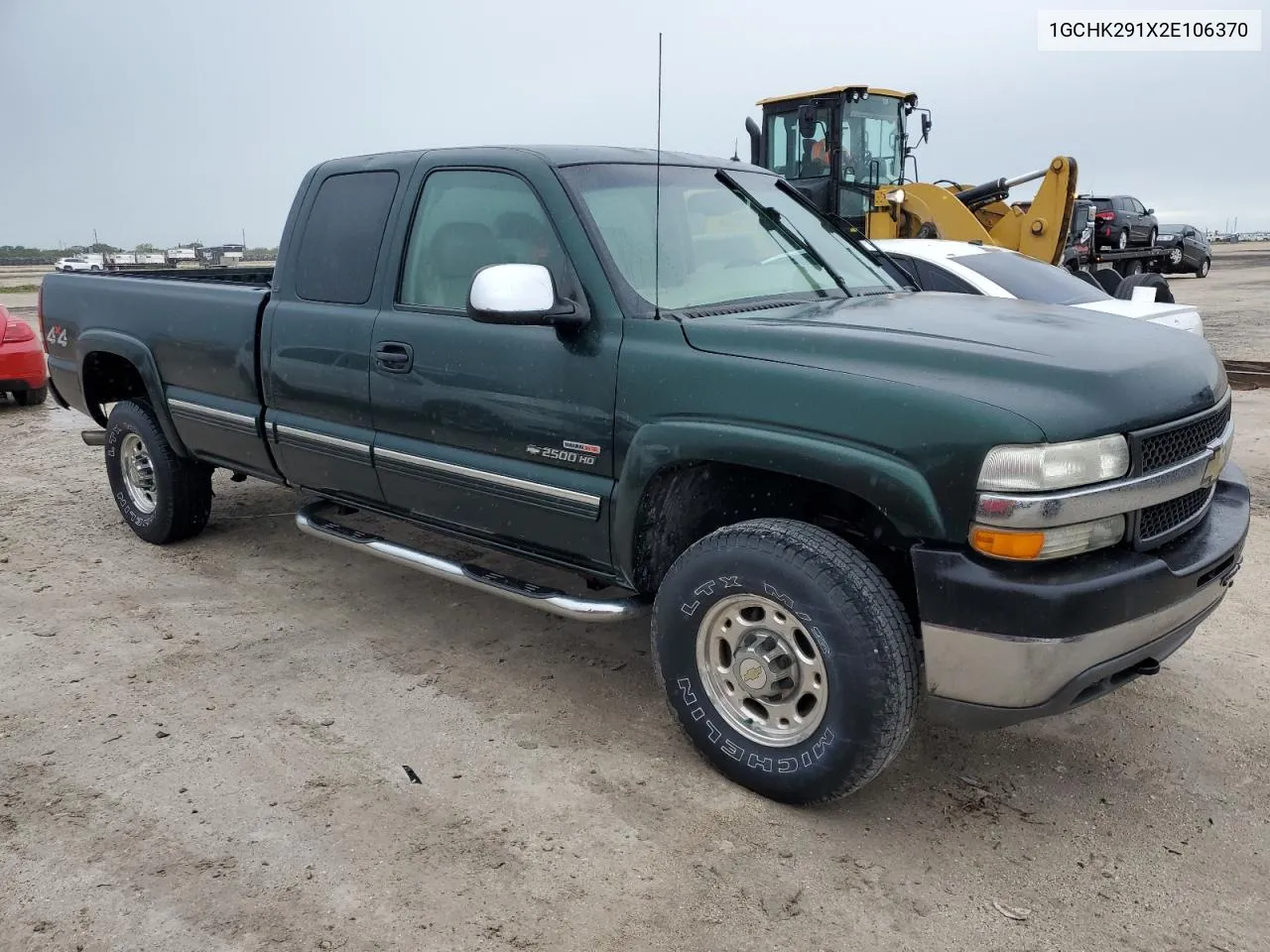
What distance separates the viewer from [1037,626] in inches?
103

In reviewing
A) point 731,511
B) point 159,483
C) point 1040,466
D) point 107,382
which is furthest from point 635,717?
point 107,382

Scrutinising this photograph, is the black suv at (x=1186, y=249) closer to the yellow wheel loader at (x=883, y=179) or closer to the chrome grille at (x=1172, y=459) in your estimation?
the yellow wheel loader at (x=883, y=179)

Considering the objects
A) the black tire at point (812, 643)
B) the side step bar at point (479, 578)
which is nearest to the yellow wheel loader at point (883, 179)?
the side step bar at point (479, 578)

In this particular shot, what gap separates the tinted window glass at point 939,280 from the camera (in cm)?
739

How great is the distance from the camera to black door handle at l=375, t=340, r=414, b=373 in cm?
395

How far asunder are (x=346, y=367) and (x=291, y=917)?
7.18ft

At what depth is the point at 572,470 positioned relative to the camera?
11.5 feet

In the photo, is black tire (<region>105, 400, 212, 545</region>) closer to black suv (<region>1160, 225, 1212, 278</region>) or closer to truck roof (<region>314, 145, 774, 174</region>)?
truck roof (<region>314, 145, 774, 174</region>)

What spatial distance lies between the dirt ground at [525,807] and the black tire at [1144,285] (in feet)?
25.2

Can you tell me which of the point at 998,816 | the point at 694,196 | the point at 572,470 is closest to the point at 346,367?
the point at 572,470

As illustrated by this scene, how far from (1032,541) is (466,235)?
2318 mm

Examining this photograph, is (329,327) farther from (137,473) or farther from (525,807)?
(137,473)

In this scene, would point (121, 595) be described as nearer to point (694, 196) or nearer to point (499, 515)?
point (499, 515)

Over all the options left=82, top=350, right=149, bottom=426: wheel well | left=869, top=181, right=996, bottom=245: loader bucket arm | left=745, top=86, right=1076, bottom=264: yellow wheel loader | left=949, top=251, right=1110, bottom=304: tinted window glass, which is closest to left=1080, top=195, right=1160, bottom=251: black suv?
left=745, top=86, right=1076, bottom=264: yellow wheel loader
